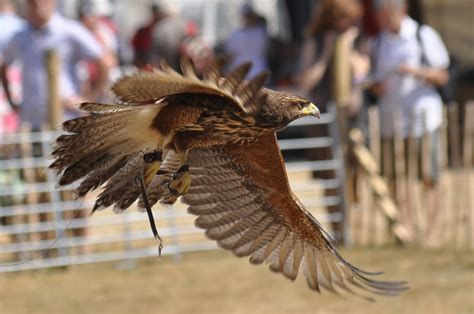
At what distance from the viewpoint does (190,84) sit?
5512mm

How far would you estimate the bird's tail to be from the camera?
6156 millimetres

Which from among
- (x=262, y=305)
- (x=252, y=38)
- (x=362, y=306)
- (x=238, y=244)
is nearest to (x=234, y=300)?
(x=262, y=305)

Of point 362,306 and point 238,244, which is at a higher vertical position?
point 238,244

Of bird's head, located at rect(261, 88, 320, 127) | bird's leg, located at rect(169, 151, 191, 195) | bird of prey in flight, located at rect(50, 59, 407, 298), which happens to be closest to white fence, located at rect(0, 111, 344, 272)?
bird of prey in flight, located at rect(50, 59, 407, 298)

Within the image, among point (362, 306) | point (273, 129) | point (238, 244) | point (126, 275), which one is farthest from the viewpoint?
point (126, 275)

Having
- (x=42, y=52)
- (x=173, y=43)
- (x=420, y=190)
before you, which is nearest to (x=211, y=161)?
(x=42, y=52)

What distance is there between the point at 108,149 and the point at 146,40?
827cm

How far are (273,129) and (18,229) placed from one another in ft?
17.3

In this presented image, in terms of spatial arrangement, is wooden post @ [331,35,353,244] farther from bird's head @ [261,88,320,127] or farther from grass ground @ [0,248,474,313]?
bird's head @ [261,88,320,127]

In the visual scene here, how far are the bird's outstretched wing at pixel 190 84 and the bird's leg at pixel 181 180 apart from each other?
2.98ft

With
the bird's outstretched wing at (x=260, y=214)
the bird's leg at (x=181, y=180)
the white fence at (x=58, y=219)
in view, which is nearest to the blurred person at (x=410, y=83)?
the white fence at (x=58, y=219)

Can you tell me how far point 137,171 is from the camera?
658 centimetres

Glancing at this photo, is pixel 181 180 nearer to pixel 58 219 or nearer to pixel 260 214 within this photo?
pixel 260 214

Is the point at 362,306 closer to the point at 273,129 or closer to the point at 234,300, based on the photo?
the point at 234,300
